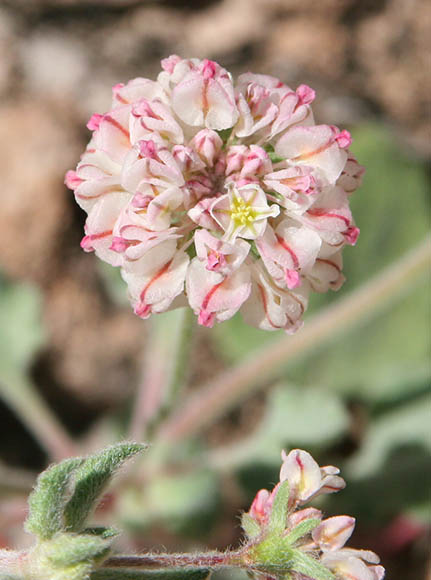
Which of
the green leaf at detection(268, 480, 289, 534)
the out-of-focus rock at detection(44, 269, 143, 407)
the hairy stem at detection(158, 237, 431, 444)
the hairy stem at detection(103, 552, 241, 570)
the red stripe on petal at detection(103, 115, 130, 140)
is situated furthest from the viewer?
the out-of-focus rock at detection(44, 269, 143, 407)

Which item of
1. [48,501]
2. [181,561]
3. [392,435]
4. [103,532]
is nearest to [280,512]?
[181,561]

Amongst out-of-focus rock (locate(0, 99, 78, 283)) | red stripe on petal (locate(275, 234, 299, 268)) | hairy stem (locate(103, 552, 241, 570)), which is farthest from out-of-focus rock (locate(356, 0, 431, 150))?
hairy stem (locate(103, 552, 241, 570))

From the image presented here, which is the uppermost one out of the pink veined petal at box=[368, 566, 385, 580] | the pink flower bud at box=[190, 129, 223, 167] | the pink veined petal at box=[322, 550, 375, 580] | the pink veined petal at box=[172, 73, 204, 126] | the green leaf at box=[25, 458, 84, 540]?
the pink veined petal at box=[172, 73, 204, 126]

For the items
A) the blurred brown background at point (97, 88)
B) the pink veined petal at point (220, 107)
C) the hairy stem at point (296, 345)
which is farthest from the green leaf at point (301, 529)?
the blurred brown background at point (97, 88)

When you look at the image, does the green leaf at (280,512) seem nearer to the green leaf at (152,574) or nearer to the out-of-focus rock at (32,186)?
the green leaf at (152,574)

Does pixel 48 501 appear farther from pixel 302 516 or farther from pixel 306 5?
pixel 306 5

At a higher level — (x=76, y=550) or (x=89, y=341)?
(x=89, y=341)

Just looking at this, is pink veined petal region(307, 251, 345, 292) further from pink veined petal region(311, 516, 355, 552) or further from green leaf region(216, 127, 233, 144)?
pink veined petal region(311, 516, 355, 552)
